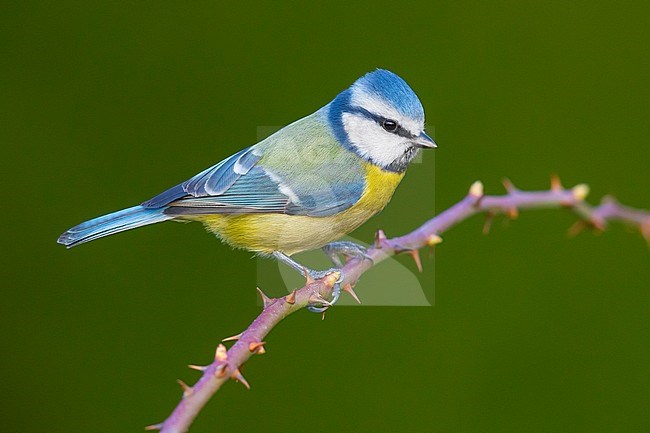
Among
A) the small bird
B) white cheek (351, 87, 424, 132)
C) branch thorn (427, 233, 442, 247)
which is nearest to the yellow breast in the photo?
the small bird

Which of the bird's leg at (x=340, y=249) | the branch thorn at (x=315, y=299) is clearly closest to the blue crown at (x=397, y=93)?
the bird's leg at (x=340, y=249)

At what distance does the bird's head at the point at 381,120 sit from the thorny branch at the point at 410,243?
0.69 metres

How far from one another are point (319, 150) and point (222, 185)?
0.32 metres

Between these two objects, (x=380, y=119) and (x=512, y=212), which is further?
(x=380, y=119)

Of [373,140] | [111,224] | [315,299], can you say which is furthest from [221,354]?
[373,140]

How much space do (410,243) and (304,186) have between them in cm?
95

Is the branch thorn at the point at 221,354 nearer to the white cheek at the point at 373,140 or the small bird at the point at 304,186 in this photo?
the small bird at the point at 304,186

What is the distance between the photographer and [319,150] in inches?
91.7

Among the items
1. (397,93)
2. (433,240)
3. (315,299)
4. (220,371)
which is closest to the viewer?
(220,371)

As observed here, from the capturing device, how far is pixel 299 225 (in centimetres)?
229

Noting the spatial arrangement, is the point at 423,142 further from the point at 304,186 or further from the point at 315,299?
the point at 315,299

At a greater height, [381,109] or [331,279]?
[381,109]

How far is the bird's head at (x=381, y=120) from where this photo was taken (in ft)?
6.86

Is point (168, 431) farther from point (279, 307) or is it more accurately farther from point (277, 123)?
point (277, 123)
